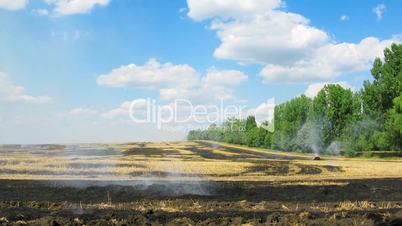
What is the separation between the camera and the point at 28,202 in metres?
17.7

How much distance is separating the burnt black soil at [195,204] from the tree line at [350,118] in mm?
42610

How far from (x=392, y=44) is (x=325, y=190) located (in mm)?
51227

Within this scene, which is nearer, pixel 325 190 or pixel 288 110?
pixel 325 190

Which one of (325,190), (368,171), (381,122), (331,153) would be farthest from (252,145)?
(325,190)

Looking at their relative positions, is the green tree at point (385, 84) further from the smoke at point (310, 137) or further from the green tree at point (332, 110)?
the smoke at point (310, 137)

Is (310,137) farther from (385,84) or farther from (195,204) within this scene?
(195,204)

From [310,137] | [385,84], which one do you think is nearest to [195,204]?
[385,84]

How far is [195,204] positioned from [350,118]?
2380 inches

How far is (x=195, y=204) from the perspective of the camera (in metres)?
17.3

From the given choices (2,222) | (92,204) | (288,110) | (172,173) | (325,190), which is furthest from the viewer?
(288,110)

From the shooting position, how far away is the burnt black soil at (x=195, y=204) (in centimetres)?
1270

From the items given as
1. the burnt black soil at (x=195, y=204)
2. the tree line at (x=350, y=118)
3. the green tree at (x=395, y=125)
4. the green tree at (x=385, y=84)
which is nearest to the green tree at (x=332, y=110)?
the tree line at (x=350, y=118)

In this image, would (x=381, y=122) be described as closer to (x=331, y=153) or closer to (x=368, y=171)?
(x=331, y=153)

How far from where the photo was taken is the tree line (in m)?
63.4
